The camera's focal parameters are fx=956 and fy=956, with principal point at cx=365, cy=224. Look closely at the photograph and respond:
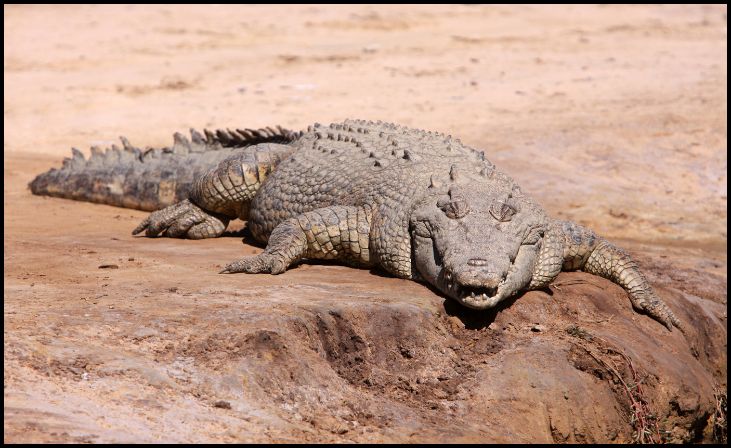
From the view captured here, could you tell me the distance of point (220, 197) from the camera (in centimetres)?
757

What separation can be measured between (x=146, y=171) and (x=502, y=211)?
166 inches

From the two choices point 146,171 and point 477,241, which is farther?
point 146,171

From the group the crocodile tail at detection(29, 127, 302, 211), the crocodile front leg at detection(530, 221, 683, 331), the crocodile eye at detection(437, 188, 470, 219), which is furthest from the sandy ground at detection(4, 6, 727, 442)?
the crocodile eye at detection(437, 188, 470, 219)

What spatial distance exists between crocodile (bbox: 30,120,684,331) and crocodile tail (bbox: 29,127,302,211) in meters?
0.21

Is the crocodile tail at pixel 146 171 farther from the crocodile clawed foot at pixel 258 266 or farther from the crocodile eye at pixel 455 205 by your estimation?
the crocodile eye at pixel 455 205

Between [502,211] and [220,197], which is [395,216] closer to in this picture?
[502,211]

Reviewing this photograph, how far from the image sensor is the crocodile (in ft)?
18.3

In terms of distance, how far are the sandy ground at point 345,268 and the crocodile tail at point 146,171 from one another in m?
0.21

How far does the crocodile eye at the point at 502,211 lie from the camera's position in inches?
227

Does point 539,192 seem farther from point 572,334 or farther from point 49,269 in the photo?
point 49,269

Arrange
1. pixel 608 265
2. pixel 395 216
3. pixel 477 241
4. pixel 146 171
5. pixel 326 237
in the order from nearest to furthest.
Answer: pixel 477 241, pixel 395 216, pixel 326 237, pixel 608 265, pixel 146 171

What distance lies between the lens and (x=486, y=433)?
4617 mm

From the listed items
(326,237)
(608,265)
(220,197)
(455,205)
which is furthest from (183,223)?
(608,265)

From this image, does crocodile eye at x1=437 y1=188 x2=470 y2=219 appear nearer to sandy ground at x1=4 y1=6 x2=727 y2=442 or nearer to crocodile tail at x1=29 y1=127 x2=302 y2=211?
sandy ground at x1=4 y1=6 x2=727 y2=442
